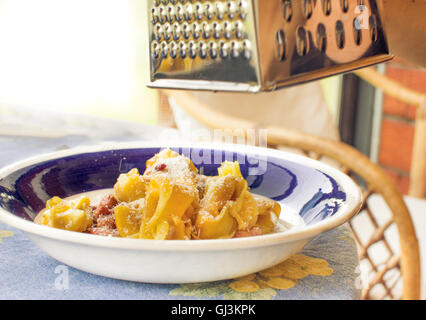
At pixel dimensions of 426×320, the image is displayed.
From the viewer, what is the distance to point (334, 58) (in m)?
0.69

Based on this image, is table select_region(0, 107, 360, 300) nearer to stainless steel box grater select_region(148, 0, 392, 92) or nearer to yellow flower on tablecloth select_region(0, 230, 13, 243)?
yellow flower on tablecloth select_region(0, 230, 13, 243)

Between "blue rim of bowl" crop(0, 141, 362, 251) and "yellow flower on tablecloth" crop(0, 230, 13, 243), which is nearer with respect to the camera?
"blue rim of bowl" crop(0, 141, 362, 251)

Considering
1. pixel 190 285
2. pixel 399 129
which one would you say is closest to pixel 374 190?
pixel 190 285

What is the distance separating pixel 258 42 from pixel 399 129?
2949 millimetres

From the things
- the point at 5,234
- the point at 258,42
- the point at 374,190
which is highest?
the point at 258,42

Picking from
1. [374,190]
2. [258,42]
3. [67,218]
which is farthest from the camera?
[374,190]

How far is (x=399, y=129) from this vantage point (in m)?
3.31

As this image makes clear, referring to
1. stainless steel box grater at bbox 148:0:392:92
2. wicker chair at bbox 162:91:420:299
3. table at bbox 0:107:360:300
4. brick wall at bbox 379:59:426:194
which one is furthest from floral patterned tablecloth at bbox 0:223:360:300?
brick wall at bbox 379:59:426:194

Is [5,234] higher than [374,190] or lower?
higher

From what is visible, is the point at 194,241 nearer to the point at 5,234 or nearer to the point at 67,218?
the point at 67,218

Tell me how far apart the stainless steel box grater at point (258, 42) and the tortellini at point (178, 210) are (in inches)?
5.3

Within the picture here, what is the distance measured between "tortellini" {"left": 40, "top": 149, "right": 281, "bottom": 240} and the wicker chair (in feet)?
1.92

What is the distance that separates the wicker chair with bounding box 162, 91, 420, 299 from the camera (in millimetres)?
1309

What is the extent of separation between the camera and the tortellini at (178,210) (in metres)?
0.66
